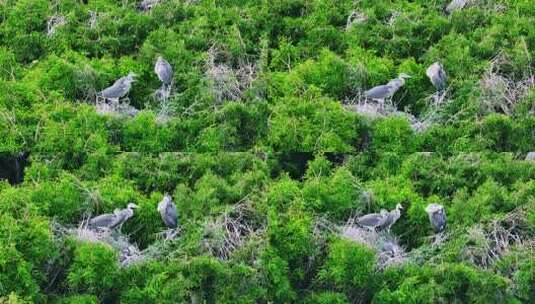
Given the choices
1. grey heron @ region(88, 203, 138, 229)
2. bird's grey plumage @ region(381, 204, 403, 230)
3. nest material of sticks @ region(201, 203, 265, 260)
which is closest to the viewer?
nest material of sticks @ region(201, 203, 265, 260)

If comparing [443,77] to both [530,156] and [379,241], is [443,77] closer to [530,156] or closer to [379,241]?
[530,156]

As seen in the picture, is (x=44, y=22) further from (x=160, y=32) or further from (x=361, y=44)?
(x=361, y=44)

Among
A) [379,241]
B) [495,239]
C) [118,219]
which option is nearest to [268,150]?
[379,241]

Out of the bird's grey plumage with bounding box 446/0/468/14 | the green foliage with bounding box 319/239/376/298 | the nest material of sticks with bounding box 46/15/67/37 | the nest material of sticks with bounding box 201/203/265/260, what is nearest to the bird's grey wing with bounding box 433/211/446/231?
the green foliage with bounding box 319/239/376/298

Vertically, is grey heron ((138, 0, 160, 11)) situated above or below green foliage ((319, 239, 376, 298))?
below

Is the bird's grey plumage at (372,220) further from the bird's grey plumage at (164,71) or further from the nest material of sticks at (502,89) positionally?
the bird's grey plumage at (164,71)

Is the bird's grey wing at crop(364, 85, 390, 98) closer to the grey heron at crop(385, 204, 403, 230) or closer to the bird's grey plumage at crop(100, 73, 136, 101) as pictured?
the grey heron at crop(385, 204, 403, 230)

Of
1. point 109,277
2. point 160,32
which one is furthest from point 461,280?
point 160,32
